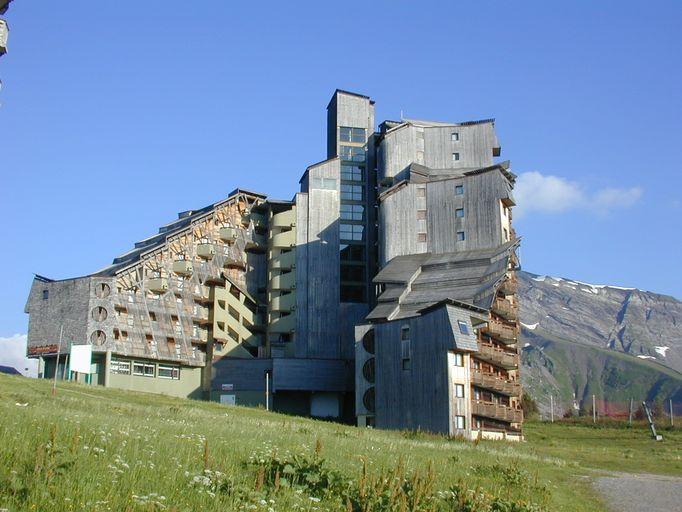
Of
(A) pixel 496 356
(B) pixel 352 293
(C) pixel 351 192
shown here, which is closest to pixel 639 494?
(A) pixel 496 356

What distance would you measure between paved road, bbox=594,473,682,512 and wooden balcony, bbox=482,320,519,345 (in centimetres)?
4745

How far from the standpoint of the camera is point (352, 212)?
107 m

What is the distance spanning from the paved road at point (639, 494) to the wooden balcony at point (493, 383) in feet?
139

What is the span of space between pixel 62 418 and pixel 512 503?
12.7m

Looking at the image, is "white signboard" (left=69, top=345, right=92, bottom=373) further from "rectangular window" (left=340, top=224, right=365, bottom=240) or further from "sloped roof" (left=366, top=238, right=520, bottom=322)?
"rectangular window" (left=340, top=224, right=365, bottom=240)

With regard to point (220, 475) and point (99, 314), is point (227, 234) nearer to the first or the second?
point (99, 314)

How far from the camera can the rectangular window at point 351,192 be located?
106688mm

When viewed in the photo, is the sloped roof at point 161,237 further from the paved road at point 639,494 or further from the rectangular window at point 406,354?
the paved road at point 639,494

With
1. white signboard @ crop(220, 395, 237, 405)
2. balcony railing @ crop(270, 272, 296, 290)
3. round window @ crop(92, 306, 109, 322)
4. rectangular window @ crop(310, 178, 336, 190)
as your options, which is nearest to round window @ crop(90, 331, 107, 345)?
round window @ crop(92, 306, 109, 322)

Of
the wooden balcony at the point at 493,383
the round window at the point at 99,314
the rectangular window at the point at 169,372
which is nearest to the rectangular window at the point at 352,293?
the rectangular window at the point at 169,372

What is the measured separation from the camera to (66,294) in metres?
92.6

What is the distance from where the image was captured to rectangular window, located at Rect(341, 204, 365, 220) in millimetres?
106438

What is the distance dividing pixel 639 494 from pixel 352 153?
82.1 m

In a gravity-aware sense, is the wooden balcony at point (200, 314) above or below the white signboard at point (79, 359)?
above
